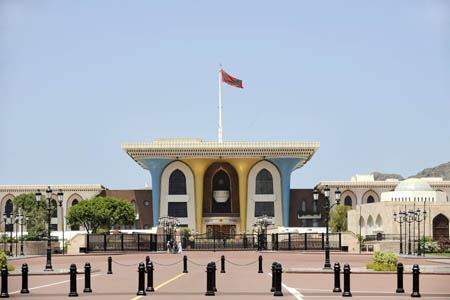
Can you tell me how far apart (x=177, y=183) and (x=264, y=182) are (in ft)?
40.2

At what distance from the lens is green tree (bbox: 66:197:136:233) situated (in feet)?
305

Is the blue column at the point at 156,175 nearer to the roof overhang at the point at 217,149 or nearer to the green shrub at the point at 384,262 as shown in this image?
the roof overhang at the point at 217,149

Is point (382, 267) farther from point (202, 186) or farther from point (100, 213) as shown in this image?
point (202, 186)

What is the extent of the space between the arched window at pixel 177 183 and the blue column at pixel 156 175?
5.70 ft

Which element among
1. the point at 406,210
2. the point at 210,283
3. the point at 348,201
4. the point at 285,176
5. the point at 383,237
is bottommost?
the point at 383,237

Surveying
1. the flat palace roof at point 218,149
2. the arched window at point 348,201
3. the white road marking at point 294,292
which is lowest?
the white road marking at point 294,292

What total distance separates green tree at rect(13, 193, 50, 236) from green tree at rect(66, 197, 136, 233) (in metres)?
4.21

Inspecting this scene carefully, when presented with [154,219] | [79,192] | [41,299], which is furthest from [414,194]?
[41,299]

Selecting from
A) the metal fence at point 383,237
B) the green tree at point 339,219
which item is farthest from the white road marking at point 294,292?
the green tree at point 339,219

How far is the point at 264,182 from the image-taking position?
102312mm

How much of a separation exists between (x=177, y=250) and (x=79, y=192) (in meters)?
53.8

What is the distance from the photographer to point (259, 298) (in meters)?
19.8

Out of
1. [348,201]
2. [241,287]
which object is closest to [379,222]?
[348,201]

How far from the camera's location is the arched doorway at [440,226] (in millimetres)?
83625
